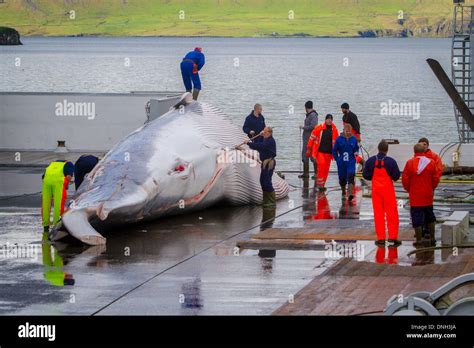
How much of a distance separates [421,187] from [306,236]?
7.31 feet

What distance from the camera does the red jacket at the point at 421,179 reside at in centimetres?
1975

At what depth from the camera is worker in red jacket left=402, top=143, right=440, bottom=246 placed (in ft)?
64.8

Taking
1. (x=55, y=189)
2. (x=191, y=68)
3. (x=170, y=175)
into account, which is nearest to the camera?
(x=55, y=189)

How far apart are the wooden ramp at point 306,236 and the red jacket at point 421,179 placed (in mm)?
840

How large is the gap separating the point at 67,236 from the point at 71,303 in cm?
494

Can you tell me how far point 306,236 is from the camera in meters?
20.6

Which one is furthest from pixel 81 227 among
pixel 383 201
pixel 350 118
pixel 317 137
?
pixel 350 118

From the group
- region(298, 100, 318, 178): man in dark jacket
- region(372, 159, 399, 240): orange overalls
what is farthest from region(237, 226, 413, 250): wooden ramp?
region(298, 100, 318, 178): man in dark jacket

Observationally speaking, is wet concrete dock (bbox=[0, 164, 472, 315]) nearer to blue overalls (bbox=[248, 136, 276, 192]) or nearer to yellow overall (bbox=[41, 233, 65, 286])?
yellow overall (bbox=[41, 233, 65, 286])

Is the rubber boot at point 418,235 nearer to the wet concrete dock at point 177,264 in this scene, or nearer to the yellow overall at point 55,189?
the wet concrete dock at point 177,264

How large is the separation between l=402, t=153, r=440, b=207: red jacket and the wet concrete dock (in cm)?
84

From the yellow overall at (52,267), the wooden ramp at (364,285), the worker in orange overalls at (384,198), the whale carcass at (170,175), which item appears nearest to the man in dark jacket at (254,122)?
the whale carcass at (170,175)

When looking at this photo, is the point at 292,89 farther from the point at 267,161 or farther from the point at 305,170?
the point at 267,161
